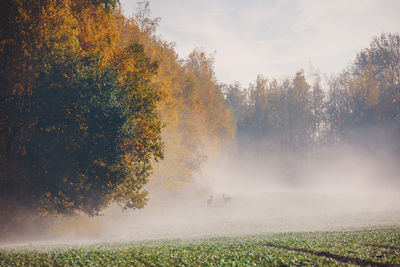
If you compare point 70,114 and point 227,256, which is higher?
point 70,114

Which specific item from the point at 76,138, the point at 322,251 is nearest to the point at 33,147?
the point at 76,138

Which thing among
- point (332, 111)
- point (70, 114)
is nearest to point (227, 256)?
point (70, 114)

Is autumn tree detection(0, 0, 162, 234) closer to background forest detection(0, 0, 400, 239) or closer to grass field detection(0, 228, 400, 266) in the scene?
background forest detection(0, 0, 400, 239)

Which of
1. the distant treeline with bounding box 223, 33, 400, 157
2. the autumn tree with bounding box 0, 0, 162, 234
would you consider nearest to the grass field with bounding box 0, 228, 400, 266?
the autumn tree with bounding box 0, 0, 162, 234

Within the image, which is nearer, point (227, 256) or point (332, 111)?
point (227, 256)

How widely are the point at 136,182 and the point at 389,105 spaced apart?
7505 cm

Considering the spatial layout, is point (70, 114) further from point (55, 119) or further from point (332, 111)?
point (332, 111)

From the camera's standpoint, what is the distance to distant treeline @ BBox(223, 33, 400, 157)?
80.6m

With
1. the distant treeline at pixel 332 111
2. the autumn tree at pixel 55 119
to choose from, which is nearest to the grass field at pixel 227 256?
the autumn tree at pixel 55 119

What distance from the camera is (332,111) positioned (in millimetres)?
94562

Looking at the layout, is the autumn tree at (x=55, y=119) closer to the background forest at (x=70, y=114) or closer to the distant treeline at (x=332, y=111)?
the background forest at (x=70, y=114)

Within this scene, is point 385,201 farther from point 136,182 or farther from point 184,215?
point 136,182

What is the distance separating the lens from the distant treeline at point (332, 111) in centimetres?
Result: 8056

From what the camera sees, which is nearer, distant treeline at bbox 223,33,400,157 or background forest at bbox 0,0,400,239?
background forest at bbox 0,0,400,239
